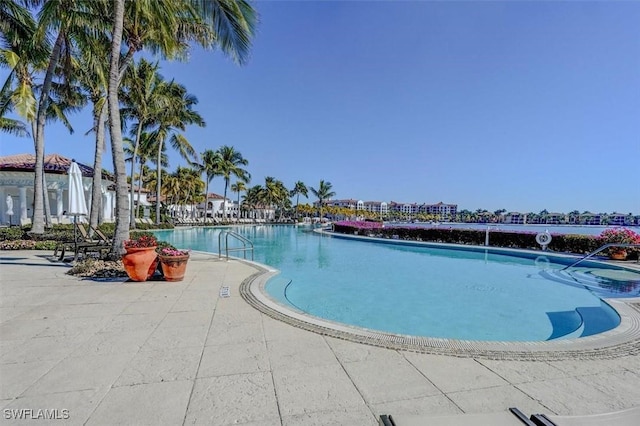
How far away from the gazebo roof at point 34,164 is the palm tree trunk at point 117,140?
557 inches

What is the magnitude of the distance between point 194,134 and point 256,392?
31.3 metres

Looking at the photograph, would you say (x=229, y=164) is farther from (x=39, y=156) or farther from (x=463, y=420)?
(x=463, y=420)

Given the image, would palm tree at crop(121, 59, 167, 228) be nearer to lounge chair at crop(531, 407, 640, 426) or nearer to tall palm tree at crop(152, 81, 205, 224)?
tall palm tree at crop(152, 81, 205, 224)

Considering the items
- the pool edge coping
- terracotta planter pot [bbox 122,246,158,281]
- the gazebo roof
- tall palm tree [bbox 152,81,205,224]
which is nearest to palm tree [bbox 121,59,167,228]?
tall palm tree [bbox 152,81,205,224]

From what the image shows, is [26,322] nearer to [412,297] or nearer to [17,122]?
[412,297]

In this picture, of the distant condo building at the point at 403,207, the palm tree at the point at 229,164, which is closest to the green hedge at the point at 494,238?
the palm tree at the point at 229,164

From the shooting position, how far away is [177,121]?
1006 inches

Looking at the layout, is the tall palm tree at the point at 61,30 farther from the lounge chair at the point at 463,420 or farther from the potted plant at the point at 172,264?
the lounge chair at the point at 463,420

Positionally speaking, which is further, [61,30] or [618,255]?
[618,255]

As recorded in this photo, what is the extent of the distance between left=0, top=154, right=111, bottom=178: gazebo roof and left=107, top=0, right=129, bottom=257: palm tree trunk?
14144mm

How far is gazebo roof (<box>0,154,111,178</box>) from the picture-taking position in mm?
19250

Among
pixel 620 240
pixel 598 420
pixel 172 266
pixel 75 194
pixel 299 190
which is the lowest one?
pixel 172 266

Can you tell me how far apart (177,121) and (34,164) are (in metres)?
10.1

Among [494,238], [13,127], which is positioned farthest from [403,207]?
[13,127]
